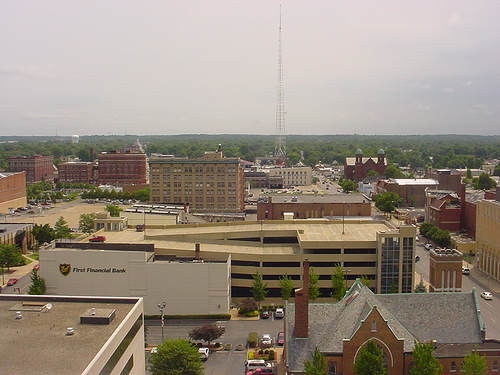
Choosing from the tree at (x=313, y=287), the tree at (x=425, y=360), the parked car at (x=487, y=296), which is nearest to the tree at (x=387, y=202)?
the parked car at (x=487, y=296)

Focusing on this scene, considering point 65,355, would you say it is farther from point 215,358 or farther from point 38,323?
point 215,358

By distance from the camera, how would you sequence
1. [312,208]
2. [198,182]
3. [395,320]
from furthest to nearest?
[198,182] → [312,208] → [395,320]

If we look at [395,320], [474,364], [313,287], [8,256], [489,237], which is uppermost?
[395,320]

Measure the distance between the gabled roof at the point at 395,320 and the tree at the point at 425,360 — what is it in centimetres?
150

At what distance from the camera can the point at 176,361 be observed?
42.4 m

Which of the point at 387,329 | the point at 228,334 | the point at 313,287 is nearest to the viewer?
the point at 387,329

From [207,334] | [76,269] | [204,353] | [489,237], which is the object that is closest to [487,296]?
[489,237]

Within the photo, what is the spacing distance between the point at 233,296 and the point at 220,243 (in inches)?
313

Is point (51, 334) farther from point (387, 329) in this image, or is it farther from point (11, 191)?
point (11, 191)

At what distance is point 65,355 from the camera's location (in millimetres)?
30109

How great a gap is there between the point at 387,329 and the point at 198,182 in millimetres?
95282

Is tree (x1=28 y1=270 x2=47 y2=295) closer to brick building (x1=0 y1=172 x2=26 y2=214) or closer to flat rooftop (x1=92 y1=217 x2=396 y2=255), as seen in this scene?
flat rooftop (x1=92 y1=217 x2=396 y2=255)

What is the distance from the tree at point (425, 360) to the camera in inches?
1414

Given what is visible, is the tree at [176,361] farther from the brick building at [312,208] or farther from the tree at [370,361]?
the brick building at [312,208]
